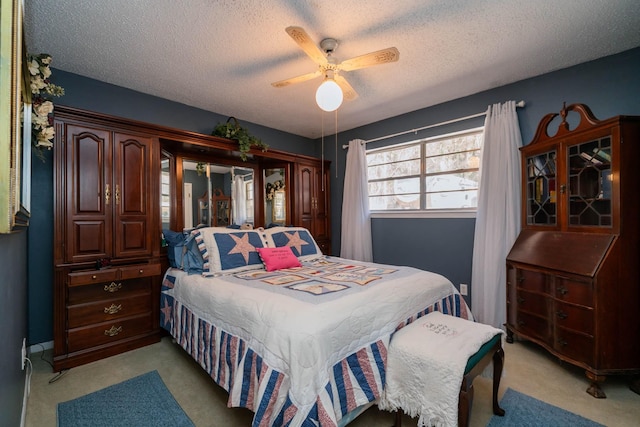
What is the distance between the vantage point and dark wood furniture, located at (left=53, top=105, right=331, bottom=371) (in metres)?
2.24

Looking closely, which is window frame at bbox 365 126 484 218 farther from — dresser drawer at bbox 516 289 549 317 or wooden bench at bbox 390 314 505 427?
wooden bench at bbox 390 314 505 427

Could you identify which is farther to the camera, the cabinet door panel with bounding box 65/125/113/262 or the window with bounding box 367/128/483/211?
the window with bounding box 367/128/483/211

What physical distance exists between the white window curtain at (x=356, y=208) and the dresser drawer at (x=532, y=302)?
5.98 feet

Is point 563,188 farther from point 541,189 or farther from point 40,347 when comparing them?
point 40,347

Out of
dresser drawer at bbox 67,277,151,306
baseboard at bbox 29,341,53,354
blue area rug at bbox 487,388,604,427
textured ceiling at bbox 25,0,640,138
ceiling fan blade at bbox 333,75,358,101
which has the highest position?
textured ceiling at bbox 25,0,640,138

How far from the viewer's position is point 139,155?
262 centimetres

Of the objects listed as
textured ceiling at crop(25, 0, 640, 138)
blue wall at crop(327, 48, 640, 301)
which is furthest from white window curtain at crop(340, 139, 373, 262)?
textured ceiling at crop(25, 0, 640, 138)

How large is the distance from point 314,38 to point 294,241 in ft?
6.35

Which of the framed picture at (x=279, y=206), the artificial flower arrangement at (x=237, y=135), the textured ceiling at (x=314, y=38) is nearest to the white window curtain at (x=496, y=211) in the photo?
the textured ceiling at (x=314, y=38)

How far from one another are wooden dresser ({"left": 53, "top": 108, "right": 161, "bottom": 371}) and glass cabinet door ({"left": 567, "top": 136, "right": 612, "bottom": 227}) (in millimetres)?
3637

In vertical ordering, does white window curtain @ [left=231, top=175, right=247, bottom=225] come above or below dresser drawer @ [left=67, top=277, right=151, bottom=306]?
above

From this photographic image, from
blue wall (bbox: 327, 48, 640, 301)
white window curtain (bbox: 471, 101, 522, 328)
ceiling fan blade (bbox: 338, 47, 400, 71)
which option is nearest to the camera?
ceiling fan blade (bbox: 338, 47, 400, 71)

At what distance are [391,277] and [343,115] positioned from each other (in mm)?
2513

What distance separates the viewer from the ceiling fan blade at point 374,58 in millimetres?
1831
